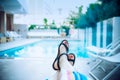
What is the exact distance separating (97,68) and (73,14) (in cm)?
246

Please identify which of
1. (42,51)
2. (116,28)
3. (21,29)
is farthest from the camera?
(21,29)

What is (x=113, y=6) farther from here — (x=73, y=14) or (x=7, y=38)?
(x=7, y=38)

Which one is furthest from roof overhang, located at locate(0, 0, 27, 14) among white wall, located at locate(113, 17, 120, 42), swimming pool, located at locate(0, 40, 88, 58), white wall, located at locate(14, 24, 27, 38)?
white wall, located at locate(113, 17, 120, 42)

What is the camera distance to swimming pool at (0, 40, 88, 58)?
6109 millimetres

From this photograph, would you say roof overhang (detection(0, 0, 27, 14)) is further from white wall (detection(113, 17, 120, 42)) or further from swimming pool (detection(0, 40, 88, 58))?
white wall (detection(113, 17, 120, 42))

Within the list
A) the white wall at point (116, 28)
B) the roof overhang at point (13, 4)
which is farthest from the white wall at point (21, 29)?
the white wall at point (116, 28)

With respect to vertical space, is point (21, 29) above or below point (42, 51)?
above

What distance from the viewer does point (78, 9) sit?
248 inches

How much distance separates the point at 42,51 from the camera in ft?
24.1

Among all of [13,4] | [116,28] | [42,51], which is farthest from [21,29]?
[116,28]

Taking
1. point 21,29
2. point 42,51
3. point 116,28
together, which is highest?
point 116,28

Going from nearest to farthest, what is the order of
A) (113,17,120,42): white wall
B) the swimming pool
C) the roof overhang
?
(113,17,120,42): white wall → the swimming pool → the roof overhang

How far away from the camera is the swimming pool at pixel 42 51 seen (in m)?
6.11

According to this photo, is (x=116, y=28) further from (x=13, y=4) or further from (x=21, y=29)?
(x=21, y=29)
